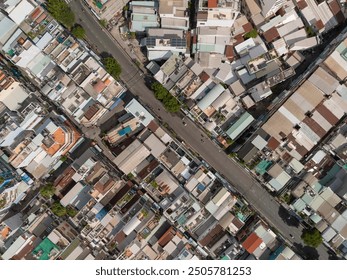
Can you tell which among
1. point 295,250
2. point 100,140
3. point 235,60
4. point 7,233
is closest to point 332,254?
point 295,250

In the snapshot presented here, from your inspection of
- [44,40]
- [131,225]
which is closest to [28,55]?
[44,40]

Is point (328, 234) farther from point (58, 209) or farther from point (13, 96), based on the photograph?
point (13, 96)

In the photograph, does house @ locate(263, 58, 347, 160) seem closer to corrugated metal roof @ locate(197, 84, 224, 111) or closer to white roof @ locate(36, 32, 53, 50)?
corrugated metal roof @ locate(197, 84, 224, 111)

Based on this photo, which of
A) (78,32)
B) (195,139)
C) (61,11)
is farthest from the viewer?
(195,139)

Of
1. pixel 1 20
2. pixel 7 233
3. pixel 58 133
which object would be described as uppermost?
pixel 1 20

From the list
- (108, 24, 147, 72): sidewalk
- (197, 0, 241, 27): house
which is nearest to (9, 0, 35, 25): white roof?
(108, 24, 147, 72): sidewalk

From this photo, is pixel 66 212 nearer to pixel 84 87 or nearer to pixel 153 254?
pixel 153 254
